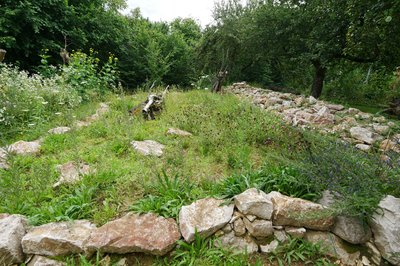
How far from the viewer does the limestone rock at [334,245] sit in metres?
1.69

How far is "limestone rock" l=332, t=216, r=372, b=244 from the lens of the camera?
1.72 meters

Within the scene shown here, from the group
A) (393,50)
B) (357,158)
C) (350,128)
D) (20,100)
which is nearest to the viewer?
(357,158)

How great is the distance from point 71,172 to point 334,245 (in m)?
2.64

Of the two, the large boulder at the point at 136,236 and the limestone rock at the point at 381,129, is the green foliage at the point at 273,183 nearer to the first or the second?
the large boulder at the point at 136,236

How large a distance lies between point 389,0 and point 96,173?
536cm

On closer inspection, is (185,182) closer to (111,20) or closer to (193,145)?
(193,145)

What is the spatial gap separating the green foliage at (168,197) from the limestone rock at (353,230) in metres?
1.19

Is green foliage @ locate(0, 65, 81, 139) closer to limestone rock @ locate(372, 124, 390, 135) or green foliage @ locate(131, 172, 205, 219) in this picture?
green foliage @ locate(131, 172, 205, 219)

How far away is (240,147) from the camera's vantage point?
10.1 feet

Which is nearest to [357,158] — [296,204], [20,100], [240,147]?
[296,204]

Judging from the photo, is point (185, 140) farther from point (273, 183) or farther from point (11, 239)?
point (11, 239)

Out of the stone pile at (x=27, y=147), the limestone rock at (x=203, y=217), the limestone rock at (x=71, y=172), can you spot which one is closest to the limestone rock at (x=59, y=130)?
the stone pile at (x=27, y=147)

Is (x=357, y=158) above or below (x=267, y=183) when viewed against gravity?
above

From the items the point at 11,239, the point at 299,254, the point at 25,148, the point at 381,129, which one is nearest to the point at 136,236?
the point at 11,239
